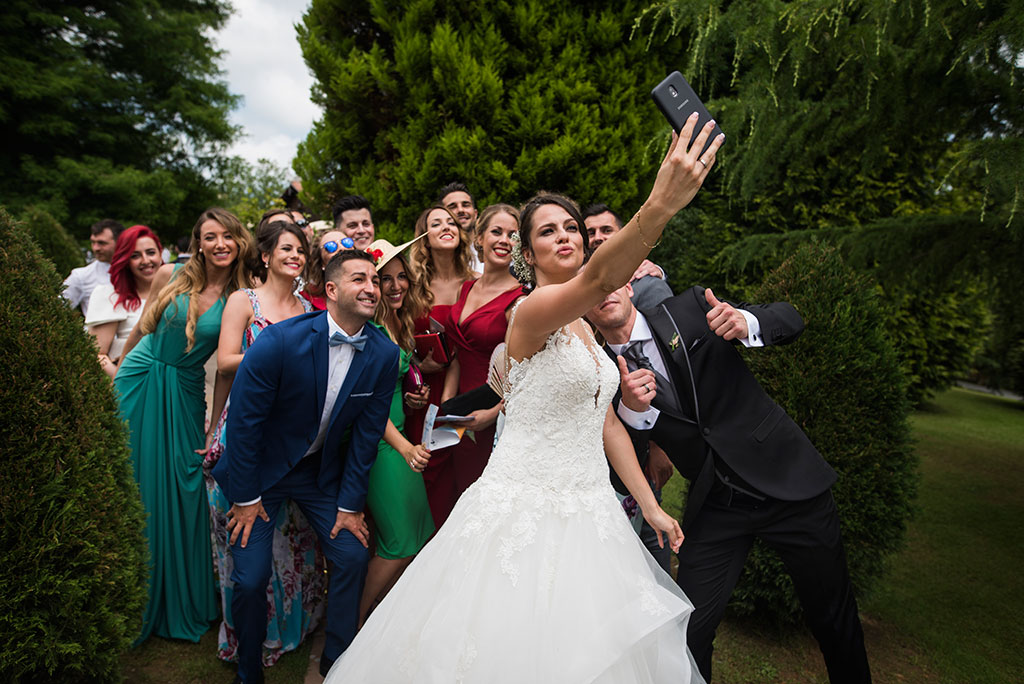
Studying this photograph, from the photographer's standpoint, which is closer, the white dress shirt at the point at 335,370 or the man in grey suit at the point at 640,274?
the white dress shirt at the point at 335,370

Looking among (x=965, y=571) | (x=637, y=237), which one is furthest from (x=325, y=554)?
(x=965, y=571)

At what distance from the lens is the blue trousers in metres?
3.41

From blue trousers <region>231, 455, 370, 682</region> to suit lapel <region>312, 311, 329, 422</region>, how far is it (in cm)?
48

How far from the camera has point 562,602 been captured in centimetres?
221

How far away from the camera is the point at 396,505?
12.6 feet

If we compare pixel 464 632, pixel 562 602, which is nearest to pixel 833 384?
pixel 562 602

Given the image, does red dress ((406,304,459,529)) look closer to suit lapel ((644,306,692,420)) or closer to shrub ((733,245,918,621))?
suit lapel ((644,306,692,420))

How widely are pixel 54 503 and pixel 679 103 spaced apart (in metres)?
2.66

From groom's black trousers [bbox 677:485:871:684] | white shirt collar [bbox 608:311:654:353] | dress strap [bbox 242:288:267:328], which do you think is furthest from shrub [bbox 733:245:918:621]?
dress strap [bbox 242:288:267:328]

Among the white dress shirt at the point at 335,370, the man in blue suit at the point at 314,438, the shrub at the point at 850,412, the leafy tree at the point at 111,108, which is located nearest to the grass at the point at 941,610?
the shrub at the point at 850,412

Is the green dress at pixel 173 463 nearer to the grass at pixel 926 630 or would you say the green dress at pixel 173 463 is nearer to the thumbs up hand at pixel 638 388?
the grass at pixel 926 630

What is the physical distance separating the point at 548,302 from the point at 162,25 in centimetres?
2434

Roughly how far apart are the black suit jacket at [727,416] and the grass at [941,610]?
1576 millimetres

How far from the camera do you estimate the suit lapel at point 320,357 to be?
11.3 ft
